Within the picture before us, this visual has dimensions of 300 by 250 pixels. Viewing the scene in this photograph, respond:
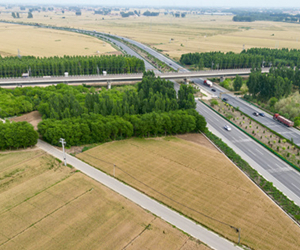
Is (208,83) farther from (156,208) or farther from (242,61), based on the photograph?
(156,208)

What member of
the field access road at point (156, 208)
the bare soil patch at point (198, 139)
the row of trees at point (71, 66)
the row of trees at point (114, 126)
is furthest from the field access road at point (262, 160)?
the row of trees at point (71, 66)

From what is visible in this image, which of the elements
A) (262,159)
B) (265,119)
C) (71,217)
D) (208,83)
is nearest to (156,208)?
(71,217)

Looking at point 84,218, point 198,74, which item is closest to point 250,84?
point 198,74

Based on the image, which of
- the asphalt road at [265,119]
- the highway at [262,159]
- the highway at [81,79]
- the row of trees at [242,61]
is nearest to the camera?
the highway at [262,159]

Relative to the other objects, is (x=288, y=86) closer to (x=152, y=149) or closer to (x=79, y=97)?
(x=152, y=149)

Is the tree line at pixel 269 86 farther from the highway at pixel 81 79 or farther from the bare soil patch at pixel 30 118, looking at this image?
the bare soil patch at pixel 30 118

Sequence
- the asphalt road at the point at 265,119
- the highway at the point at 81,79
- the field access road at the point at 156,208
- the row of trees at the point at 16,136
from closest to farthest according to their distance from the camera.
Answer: the field access road at the point at 156,208
the row of trees at the point at 16,136
the asphalt road at the point at 265,119
the highway at the point at 81,79

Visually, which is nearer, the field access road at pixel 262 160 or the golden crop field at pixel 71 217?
the golden crop field at pixel 71 217

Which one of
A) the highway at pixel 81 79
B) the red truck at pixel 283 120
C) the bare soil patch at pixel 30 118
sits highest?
the highway at pixel 81 79
